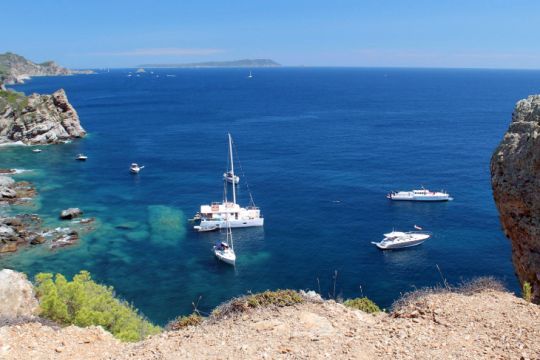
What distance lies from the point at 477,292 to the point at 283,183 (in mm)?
57508

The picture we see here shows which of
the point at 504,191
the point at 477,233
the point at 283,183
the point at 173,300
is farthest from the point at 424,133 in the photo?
the point at 504,191

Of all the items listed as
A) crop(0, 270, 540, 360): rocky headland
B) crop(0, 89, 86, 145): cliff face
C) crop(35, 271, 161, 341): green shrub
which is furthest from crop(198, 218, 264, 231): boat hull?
crop(0, 89, 86, 145): cliff face

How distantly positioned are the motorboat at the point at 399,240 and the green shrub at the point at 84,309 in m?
32.3

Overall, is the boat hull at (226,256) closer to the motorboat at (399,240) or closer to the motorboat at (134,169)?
the motorboat at (399,240)

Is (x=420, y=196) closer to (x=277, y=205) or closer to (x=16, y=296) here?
(x=277, y=205)

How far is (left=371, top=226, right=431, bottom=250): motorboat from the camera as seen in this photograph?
49938mm

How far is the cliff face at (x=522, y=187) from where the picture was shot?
61.7 feet

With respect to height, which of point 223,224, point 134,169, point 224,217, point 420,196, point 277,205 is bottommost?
point 223,224

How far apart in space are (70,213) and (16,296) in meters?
37.5

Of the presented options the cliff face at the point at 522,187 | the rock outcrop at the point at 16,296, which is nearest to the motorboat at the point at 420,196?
the cliff face at the point at 522,187

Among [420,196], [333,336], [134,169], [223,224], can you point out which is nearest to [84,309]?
[333,336]

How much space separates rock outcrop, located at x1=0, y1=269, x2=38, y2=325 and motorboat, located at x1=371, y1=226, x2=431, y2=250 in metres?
36.3

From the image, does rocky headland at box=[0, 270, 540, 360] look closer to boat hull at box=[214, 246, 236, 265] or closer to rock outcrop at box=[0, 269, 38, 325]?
rock outcrop at box=[0, 269, 38, 325]

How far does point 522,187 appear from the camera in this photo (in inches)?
758
